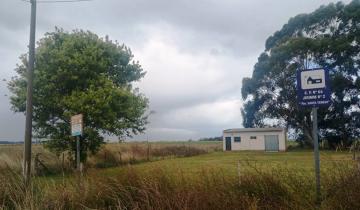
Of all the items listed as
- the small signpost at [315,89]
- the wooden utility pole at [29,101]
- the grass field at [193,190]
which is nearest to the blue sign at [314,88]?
the small signpost at [315,89]

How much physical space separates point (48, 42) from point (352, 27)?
107 feet

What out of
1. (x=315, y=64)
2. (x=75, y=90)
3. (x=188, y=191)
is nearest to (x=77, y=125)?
(x=188, y=191)

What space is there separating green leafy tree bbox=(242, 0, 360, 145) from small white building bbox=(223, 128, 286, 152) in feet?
5.71

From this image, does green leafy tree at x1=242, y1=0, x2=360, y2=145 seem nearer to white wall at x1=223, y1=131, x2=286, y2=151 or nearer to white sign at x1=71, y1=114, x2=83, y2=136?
white wall at x1=223, y1=131, x2=286, y2=151

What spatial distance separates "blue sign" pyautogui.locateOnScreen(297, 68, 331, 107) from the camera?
7.45m

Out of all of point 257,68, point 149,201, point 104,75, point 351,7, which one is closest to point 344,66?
point 351,7

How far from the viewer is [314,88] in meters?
7.56

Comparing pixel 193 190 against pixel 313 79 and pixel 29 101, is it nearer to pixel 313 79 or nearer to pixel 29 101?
pixel 313 79

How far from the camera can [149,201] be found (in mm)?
6887

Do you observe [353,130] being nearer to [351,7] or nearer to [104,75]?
[351,7]

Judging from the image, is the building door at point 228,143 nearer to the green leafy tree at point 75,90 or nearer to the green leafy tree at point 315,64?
the green leafy tree at point 315,64

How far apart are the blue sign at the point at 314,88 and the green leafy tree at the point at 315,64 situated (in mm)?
37067

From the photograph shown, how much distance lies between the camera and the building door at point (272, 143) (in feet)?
157

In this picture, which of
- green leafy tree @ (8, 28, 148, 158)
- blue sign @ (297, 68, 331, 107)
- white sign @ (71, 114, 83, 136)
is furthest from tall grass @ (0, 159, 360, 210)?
green leafy tree @ (8, 28, 148, 158)
